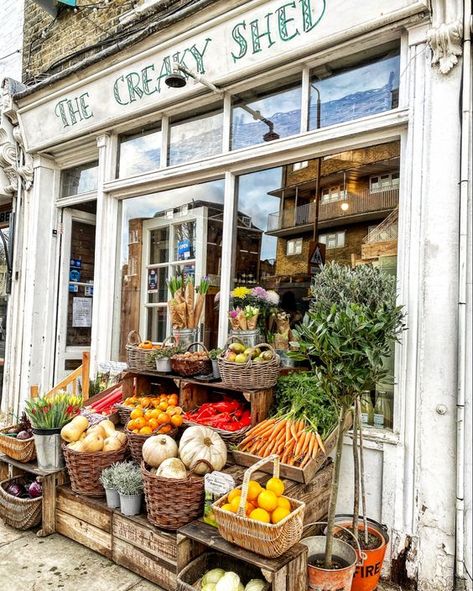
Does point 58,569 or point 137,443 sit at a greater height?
point 137,443

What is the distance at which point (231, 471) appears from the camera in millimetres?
3049

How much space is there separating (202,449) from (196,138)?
10.0 ft

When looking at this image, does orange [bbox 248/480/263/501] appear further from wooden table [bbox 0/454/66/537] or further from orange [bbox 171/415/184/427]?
wooden table [bbox 0/454/66/537]

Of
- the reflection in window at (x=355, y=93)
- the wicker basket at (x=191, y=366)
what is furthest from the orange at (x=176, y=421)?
the reflection in window at (x=355, y=93)

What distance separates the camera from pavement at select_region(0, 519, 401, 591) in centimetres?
281

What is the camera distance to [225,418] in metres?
3.47

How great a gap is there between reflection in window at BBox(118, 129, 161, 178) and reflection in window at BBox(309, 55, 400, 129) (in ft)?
6.07

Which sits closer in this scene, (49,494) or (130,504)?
(130,504)

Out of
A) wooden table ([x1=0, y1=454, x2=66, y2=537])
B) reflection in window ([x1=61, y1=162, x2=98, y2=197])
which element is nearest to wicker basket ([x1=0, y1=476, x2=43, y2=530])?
wooden table ([x1=0, y1=454, x2=66, y2=537])

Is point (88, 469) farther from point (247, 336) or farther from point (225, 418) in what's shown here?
point (247, 336)

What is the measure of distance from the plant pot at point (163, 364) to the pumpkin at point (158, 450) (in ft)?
2.76

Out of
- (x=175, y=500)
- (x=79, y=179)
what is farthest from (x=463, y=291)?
(x=79, y=179)

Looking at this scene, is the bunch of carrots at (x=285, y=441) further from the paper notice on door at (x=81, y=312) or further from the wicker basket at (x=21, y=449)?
the paper notice on door at (x=81, y=312)

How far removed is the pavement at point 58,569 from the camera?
2811 mm
